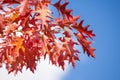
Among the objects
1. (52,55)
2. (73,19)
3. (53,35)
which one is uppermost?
(73,19)

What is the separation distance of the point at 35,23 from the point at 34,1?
0.33 metres

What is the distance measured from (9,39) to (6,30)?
33cm

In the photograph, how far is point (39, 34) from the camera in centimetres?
352

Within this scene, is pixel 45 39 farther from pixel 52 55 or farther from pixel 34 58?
pixel 34 58

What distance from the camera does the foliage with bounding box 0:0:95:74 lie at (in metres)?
3.43

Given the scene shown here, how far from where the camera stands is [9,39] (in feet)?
12.7

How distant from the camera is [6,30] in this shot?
11.7ft

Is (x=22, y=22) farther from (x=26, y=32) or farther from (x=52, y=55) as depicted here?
(x=52, y=55)

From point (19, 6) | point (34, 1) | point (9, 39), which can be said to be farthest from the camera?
point (9, 39)

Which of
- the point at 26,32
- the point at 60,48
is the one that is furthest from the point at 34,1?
the point at 60,48

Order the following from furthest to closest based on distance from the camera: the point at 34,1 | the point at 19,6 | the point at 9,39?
→ 1. the point at 9,39
2. the point at 34,1
3. the point at 19,6

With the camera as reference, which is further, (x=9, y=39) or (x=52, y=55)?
(x=9, y=39)

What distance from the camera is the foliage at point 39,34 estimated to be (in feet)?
11.2

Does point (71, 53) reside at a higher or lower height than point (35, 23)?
lower
